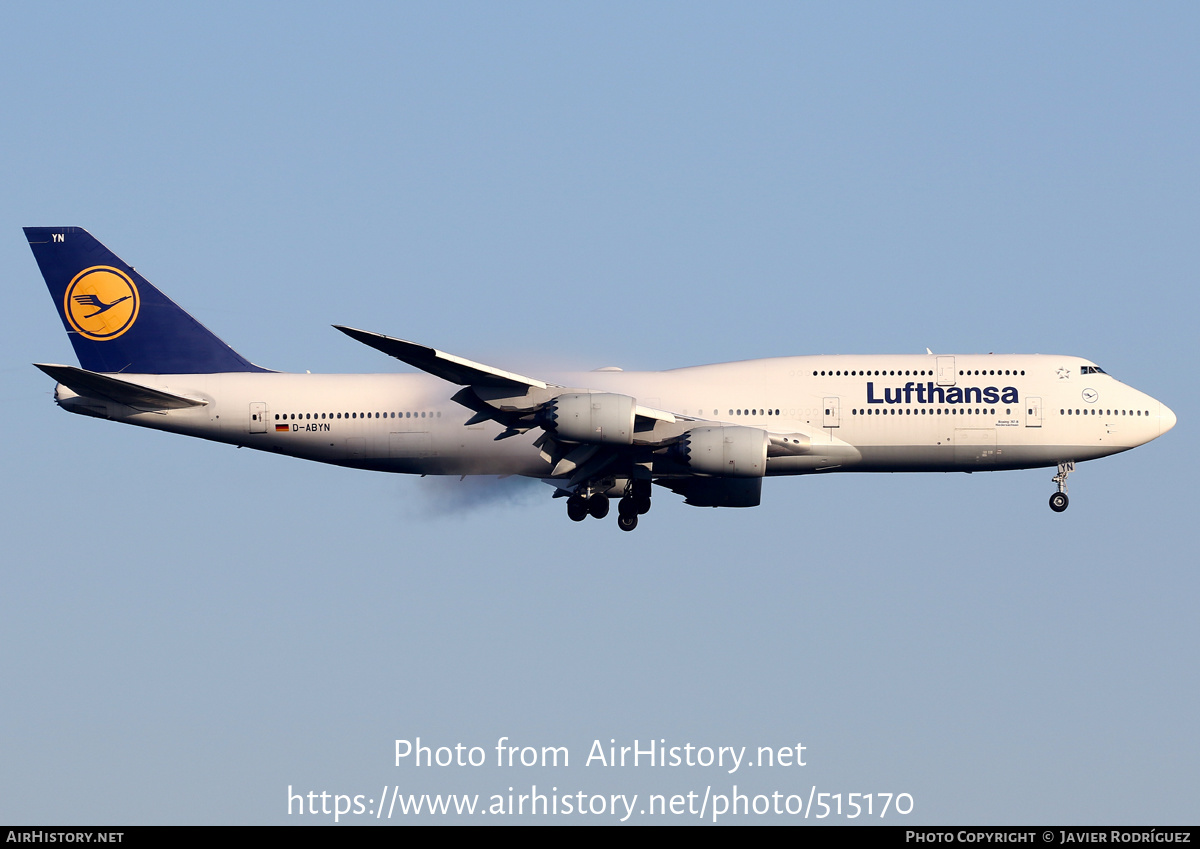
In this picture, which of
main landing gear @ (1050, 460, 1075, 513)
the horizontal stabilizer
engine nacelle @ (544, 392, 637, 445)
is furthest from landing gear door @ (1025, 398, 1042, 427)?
the horizontal stabilizer

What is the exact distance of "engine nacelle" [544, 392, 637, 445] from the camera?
129ft

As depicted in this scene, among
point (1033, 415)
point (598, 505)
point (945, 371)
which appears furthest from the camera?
point (598, 505)

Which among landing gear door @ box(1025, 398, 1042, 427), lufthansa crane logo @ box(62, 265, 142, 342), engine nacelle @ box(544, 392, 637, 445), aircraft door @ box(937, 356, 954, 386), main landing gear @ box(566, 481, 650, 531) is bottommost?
main landing gear @ box(566, 481, 650, 531)

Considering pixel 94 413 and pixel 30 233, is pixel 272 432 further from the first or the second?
pixel 30 233

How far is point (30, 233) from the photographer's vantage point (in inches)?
1801

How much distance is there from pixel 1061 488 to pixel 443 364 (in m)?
19.1

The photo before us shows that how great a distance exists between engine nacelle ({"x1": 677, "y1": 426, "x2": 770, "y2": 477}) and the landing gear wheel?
4.28m

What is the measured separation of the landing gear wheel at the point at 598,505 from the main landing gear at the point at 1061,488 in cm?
1358

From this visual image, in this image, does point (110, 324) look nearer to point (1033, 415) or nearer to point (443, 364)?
point (443, 364)

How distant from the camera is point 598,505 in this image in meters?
43.4

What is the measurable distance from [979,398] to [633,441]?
1063 centimetres

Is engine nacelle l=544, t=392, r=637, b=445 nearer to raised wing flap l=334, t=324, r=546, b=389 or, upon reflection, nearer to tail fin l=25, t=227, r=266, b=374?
raised wing flap l=334, t=324, r=546, b=389

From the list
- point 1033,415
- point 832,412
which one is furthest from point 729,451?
point 1033,415

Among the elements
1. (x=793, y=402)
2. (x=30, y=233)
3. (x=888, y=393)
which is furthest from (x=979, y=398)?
(x=30, y=233)
